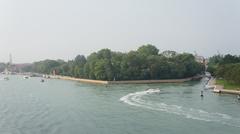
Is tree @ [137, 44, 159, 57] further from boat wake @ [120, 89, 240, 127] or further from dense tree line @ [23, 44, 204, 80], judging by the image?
boat wake @ [120, 89, 240, 127]

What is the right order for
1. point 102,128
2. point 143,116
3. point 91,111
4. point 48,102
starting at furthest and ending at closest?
1. point 48,102
2. point 91,111
3. point 143,116
4. point 102,128

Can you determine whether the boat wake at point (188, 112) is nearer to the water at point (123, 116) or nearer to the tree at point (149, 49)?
the water at point (123, 116)

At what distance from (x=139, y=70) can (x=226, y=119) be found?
3346cm

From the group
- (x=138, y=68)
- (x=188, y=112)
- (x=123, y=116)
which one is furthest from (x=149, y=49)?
(x=123, y=116)

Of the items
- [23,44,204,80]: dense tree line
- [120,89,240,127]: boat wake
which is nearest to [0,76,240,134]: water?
[120,89,240,127]: boat wake

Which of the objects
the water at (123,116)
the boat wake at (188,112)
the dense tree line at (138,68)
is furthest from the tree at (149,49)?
the boat wake at (188,112)

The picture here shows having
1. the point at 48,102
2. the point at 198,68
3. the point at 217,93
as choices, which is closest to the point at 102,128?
the point at 48,102

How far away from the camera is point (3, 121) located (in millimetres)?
20422

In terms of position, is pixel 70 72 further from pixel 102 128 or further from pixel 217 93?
pixel 102 128

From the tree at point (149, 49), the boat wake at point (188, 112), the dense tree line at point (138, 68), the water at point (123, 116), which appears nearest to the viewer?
the water at point (123, 116)

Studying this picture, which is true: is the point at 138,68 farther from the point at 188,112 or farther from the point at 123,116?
the point at 123,116

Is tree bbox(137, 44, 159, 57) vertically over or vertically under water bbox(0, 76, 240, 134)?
over

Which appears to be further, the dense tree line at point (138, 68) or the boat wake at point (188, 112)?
the dense tree line at point (138, 68)

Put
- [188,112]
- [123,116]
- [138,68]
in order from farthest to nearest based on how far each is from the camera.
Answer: [138,68] → [188,112] → [123,116]
